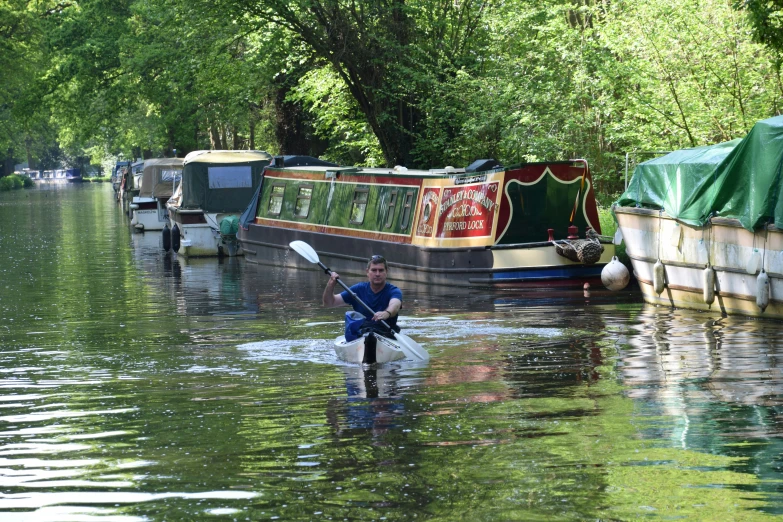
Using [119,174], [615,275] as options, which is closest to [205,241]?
[615,275]

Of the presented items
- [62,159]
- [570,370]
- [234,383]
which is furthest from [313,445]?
[62,159]

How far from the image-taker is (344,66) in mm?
31344

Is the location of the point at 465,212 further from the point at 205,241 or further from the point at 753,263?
the point at 205,241

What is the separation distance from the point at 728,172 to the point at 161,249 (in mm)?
20001

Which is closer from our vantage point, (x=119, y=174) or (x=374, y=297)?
(x=374, y=297)

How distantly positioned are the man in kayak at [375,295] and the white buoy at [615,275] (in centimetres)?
→ 671

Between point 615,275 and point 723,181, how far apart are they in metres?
3.15

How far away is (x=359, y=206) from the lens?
25.4 metres

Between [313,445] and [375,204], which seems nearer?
[313,445]

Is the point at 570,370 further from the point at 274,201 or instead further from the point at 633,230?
the point at 274,201

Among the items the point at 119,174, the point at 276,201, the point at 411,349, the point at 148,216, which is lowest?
the point at 411,349

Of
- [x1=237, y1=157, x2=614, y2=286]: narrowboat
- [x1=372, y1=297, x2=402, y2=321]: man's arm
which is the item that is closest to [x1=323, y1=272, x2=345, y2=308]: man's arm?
[x1=372, y1=297, x2=402, y2=321]: man's arm

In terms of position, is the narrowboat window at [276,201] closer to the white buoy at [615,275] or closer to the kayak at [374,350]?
the white buoy at [615,275]

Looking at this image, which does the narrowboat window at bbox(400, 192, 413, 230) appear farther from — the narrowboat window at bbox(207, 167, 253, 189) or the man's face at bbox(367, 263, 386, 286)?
the man's face at bbox(367, 263, 386, 286)
